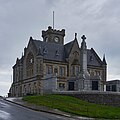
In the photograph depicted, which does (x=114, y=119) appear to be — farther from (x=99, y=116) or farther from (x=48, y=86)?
(x=48, y=86)

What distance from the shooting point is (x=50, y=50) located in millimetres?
95250

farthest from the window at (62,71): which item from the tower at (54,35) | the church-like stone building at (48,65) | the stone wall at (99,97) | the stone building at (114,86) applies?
the stone wall at (99,97)

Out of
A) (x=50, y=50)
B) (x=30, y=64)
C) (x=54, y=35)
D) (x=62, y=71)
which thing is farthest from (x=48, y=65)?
(x=54, y=35)

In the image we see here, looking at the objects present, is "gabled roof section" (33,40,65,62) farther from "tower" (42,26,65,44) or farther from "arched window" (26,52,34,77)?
"tower" (42,26,65,44)

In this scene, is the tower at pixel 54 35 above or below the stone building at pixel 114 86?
above

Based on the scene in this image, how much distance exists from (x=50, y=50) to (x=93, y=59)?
13248 millimetres

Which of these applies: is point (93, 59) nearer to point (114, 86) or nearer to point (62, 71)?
point (62, 71)

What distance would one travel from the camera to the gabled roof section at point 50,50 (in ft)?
306

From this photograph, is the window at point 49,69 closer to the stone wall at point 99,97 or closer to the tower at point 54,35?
the tower at point 54,35

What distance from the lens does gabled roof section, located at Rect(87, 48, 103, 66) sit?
99.5 m

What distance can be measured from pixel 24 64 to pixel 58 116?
71.3m

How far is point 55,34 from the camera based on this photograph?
114m

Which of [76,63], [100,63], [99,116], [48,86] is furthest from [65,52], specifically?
[99,116]

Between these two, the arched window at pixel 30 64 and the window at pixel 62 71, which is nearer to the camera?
the window at pixel 62 71
